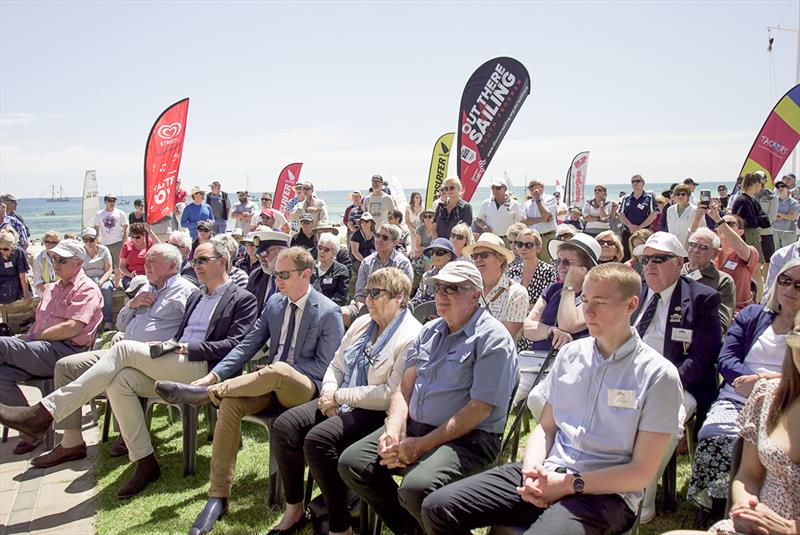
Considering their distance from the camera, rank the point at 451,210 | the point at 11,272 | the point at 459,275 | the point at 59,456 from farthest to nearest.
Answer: the point at 451,210 → the point at 11,272 → the point at 59,456 → the point at 459,275

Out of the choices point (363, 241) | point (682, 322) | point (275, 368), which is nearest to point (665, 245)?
point (682, 322)

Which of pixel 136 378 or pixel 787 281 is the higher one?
pixel 787 281

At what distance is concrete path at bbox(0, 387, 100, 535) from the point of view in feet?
12.7

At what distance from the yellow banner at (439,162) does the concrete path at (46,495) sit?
8.18 m

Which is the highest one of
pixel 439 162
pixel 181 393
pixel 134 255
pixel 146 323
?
pixel 439 162

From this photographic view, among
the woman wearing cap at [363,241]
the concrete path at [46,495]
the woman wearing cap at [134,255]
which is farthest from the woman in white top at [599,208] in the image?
the concrete path at [46,495]

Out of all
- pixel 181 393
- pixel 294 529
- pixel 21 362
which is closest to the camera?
pixel 294 529

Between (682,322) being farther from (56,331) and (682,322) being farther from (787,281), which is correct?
(56,331)

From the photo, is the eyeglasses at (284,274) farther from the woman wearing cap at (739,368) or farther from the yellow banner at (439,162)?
the yellow banner at (439,162)

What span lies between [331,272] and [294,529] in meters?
3.21

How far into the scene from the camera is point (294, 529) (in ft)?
11.5

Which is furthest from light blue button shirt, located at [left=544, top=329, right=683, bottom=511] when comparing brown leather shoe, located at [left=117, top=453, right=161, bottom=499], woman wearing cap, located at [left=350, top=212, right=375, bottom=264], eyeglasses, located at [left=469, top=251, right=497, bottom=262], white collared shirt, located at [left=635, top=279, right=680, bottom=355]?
woman wearing cap, located at [left=350, top=212, right=375, bottom=264]

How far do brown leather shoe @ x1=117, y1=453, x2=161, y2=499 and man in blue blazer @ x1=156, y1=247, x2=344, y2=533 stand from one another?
74cm

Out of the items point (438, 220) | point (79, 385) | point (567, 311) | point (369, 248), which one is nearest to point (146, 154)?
point (369, 248)
